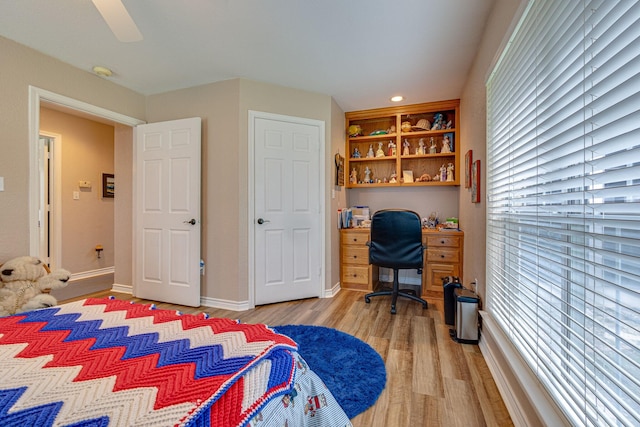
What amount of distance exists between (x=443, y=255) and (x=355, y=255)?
1.01 metres

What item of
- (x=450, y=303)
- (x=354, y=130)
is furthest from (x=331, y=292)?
(x=354, y=130)

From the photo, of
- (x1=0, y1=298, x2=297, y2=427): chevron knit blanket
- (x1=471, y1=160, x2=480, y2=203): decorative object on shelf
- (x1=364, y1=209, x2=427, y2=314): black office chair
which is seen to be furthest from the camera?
(x1=364, y1=209, x2=427, y2=314): black office chair

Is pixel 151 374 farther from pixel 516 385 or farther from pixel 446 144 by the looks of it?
pixel 446 144

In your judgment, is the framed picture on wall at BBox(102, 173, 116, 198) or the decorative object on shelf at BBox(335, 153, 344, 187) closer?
the decorative object on shelf at BBox(335, 153, 344, 187)

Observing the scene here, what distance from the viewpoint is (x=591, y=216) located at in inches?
33.3

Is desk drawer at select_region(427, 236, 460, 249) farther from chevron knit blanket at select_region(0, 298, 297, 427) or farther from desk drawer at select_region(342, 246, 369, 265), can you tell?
chevron knit blanket at select_region(0, 298, 297, 427)

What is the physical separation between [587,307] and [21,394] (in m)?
1.54

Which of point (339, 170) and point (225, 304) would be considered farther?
point (339, 170)

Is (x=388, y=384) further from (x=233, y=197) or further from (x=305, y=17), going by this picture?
(x=305, y=17)

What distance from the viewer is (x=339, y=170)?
358 centimetres

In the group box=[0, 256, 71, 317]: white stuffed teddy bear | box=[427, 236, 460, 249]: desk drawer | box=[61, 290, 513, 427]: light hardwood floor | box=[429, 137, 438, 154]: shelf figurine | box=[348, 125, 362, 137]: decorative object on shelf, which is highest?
box=[348, 125, 362, 137]: decorative object on shelf

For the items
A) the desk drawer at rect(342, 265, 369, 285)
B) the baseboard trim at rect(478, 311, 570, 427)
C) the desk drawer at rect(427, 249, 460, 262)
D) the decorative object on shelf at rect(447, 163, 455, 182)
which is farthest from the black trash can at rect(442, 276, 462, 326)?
the decorative object on shelf at rect(447, 163, 455, 182)

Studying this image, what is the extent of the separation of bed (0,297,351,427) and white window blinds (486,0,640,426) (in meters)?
0.81

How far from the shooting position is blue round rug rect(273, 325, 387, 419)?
4.91ft
